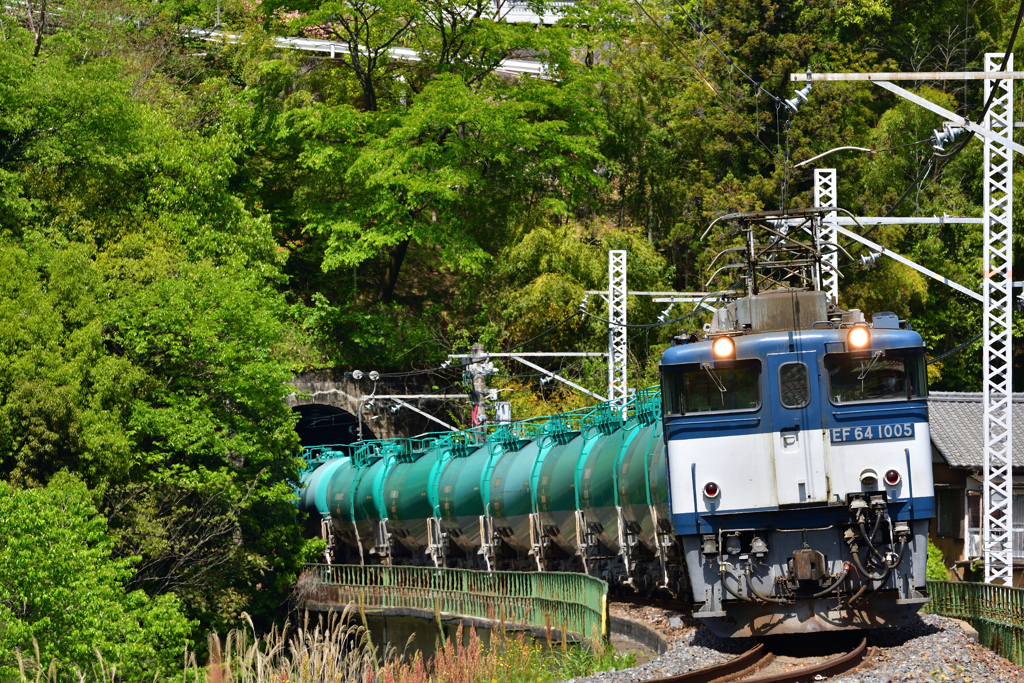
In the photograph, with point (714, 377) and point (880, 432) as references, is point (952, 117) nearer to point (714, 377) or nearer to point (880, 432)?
point (880, 432)

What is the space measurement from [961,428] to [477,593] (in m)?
14.6

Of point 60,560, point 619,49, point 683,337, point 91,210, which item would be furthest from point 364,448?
point 619,49

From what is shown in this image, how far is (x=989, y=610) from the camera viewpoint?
708 inches

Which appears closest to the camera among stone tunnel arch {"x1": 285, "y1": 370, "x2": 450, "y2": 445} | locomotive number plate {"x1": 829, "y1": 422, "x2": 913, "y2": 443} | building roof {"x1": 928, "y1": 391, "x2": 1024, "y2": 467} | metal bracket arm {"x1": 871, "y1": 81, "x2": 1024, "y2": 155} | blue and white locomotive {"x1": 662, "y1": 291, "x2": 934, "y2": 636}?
blue and white locomotive {"x1": 662, "y1": 291, "x2": 934, "y2": 636}

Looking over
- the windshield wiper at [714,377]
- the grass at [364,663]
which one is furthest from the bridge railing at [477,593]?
the windshield wiper at [714,377]

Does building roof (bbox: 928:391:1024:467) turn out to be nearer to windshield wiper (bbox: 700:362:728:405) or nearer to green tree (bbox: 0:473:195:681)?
windshield wiper (bbox: 700:362:728:405)

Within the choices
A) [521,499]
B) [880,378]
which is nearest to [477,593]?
[521,499]

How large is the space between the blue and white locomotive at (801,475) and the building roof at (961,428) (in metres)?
17.1

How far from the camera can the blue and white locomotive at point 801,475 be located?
1448 cm

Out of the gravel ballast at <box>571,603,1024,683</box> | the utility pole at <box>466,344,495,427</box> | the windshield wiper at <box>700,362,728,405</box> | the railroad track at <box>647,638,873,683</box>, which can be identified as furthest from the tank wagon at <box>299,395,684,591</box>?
the railroad track at <box>647,638,873,683</box>

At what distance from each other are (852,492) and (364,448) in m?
24.2

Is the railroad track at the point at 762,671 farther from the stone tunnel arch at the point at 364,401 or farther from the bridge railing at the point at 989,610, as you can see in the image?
the stone tunnel arch at the point at 364,401

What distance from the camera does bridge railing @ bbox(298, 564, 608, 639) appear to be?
1970cm

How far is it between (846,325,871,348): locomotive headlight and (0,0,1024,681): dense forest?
48.1 feet
